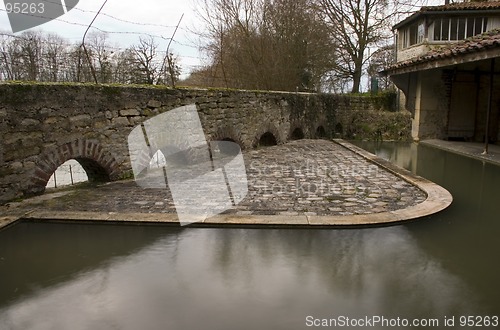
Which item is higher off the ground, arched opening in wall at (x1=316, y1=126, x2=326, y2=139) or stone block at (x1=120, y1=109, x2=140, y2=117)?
stone block at (x1=120, y1=109, x2=140, y2=117)

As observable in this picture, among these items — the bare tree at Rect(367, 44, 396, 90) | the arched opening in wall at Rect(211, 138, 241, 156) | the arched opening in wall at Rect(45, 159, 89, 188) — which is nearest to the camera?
the arched opening in wall at Rect(45, 159, 89, 188)

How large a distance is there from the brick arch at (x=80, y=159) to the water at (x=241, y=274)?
1.29 meters

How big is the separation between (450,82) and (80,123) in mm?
11804

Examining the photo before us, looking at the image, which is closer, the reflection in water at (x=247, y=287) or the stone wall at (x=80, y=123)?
the reflection in water at (x=247, y=287)

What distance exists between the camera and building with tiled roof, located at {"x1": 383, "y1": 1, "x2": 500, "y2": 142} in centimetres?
1202

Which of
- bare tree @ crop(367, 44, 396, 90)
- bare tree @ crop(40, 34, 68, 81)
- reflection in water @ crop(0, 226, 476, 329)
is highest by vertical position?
bare tree @ crop(367, 44, 396, 90)

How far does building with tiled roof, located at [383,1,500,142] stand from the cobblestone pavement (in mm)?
5380

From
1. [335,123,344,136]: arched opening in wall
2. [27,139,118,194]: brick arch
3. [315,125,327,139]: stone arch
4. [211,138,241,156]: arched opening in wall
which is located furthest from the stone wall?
[335,123,344,136]: arched opening in wall

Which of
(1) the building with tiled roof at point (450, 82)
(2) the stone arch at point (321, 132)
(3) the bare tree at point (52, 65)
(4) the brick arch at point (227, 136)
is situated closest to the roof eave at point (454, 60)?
(1) the building with tiled roof at point (450, 82)

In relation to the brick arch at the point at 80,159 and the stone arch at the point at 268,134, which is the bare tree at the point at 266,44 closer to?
the stone arch at the point at 268,134

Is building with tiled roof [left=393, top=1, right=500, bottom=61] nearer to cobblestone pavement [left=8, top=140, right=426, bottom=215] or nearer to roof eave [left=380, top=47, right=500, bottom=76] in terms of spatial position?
roof eave [left=380, top=47, right=500, bottom=76]

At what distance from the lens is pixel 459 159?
897 centimetres

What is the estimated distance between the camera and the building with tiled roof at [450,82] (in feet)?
39.4

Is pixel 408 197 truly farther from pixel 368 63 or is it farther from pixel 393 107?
pixel 368 63
